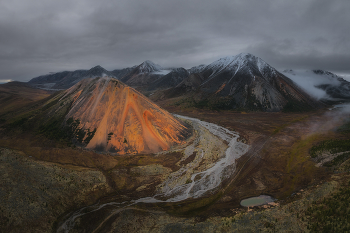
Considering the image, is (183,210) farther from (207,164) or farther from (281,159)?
(281,159)

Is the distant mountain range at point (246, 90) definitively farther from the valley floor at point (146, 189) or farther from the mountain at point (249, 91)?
the valley floor at point (146, 189)

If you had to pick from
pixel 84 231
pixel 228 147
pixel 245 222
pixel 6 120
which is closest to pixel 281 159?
pixel 228 147

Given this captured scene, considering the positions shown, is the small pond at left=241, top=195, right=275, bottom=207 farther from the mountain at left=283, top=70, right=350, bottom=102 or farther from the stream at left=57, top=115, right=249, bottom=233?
the mountain at left=283, top=70, right=350, bottom=102

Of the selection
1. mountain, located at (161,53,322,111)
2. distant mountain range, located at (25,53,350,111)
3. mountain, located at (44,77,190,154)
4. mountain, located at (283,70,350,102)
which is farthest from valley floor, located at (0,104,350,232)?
mountain, located at (283,70,350,102)

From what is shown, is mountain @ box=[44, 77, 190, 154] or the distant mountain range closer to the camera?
mountain @ box=[44, 77, 190, 154]

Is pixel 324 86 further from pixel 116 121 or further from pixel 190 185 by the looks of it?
pixel 116 121

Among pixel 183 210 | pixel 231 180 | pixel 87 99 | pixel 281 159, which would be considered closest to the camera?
pixel 183 210
